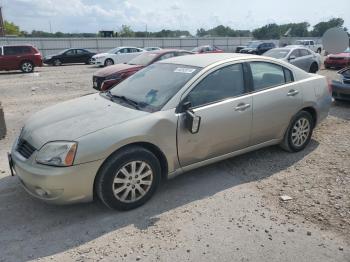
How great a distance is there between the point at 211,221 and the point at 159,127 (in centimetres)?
112

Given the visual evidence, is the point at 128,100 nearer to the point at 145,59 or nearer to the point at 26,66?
the point at 145,59

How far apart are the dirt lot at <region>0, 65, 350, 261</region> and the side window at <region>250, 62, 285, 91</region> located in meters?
1.12

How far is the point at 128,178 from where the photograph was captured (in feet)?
11.7

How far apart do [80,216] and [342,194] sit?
2.99 m

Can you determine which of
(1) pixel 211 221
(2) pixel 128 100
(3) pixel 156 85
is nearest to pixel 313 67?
(3) pixel 156 85

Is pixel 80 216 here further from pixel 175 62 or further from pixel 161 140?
pixel 175 62

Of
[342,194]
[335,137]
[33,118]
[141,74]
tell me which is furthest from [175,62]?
[335,137]

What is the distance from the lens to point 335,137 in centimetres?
599

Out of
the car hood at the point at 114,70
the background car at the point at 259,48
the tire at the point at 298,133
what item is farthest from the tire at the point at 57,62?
the tire at the point at 298,133

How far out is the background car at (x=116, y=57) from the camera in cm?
2375

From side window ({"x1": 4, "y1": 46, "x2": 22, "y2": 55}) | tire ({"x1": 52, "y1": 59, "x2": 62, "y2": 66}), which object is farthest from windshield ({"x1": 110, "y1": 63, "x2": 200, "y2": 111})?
tire ({"x1": 52, "y1": 59, "x2": 62, "y2": 66})

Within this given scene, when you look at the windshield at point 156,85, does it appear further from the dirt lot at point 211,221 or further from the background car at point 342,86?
the background car at point 342,86

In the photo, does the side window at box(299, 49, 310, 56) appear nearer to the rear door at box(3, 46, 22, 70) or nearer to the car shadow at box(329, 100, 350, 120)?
the car shadow at box(329, 100, 350, 120)

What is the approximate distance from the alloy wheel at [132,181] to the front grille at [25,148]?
36.0 inches
